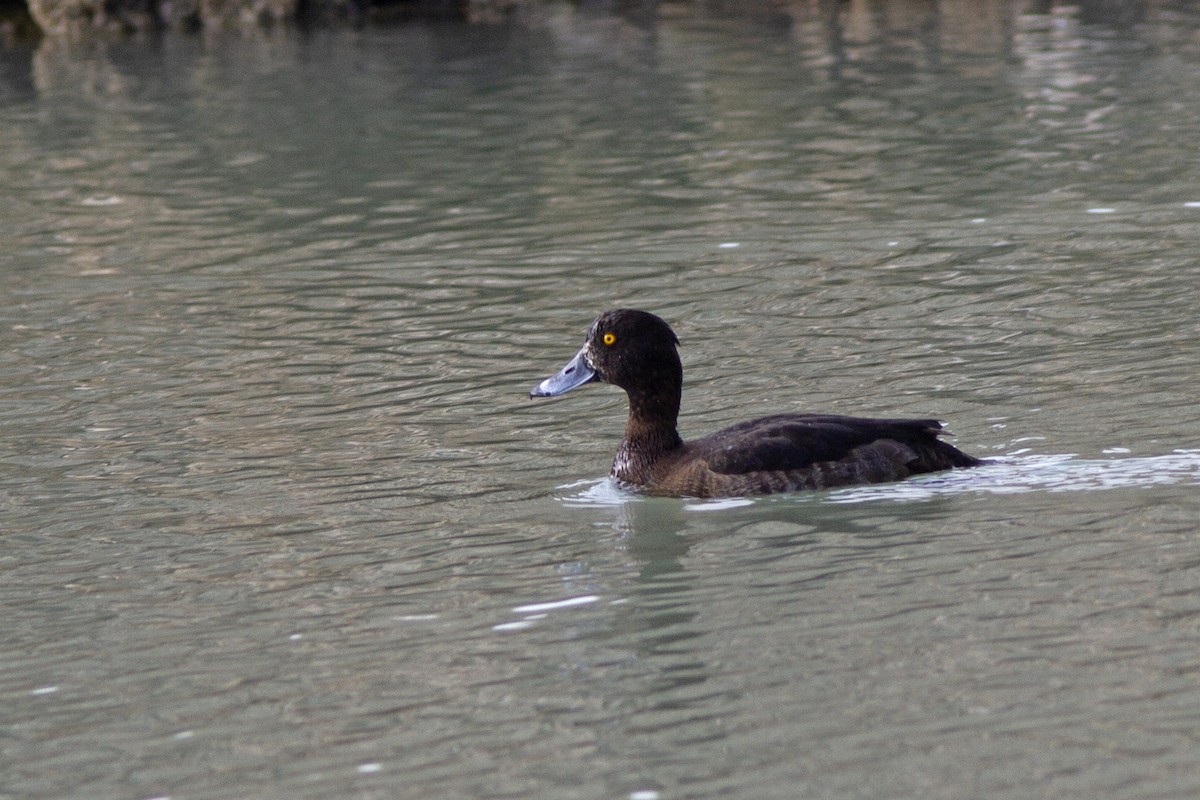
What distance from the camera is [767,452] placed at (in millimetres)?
10086

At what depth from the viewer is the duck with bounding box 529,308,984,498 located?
398 inches

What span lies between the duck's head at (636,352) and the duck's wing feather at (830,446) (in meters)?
Result: 0.81

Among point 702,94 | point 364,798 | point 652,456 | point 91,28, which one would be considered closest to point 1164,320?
point 652,456

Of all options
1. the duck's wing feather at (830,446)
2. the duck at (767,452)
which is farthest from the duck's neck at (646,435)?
the duck's wing feather at (830,446)

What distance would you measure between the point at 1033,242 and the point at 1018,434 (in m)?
5.87

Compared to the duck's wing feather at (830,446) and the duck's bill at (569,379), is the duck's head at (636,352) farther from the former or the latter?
the duck's wing feather at (830,446)

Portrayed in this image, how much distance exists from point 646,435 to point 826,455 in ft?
3.79

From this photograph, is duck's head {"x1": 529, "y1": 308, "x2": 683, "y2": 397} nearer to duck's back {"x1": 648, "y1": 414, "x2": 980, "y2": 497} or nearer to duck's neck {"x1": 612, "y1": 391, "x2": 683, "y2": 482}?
duck's neck {"x1": 612, "y1": 391, "x2": 683, "y2": 482}

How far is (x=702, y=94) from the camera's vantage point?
26031 millimetres

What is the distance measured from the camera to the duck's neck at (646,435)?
420 inches

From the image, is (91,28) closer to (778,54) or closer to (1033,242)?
(778,54)

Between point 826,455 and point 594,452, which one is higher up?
point 826,455

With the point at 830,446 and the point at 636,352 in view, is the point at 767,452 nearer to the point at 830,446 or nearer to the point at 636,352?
the point at 830,446

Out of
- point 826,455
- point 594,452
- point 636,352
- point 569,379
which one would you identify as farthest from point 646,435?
point 826,455
